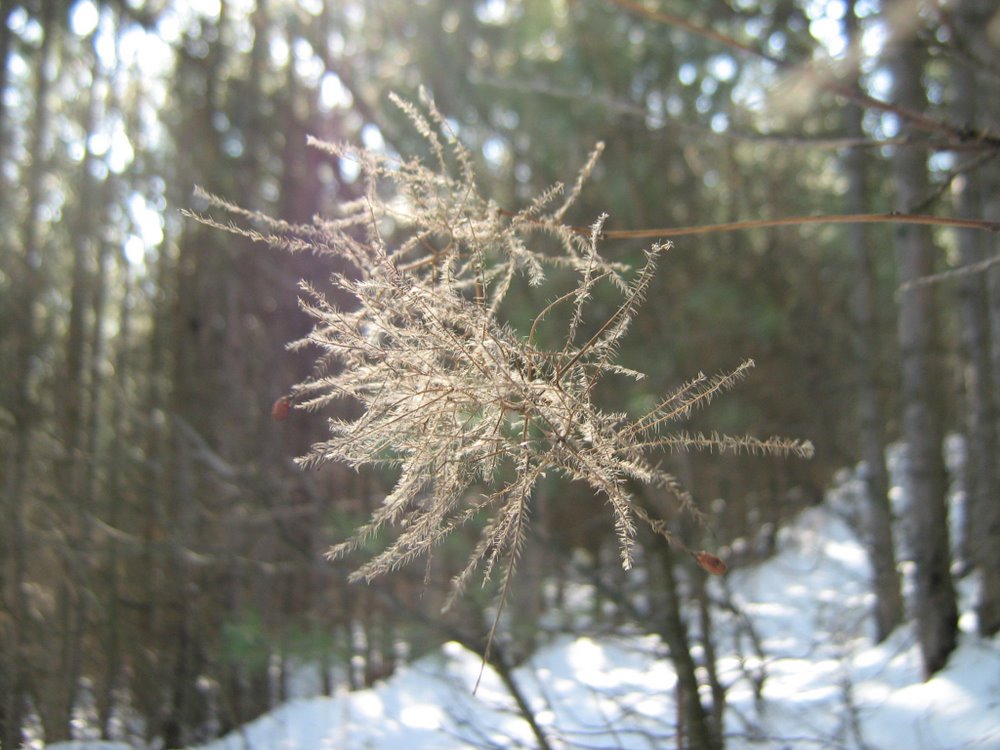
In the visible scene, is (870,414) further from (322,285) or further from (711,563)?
(711,563)

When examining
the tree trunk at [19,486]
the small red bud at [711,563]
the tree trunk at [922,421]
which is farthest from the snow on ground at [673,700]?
the small red bud at [711,563]

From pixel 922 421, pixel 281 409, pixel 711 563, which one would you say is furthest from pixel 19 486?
pixel 922 421

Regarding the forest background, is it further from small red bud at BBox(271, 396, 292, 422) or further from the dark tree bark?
small red bud at BBox(271, 396, 292, 422)

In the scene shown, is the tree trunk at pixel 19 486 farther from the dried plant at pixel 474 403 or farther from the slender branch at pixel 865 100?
the slender branch at pixel 865 100

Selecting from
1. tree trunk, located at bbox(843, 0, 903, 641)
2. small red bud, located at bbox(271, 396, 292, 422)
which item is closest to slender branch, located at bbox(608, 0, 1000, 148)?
small red bud, located at bbox(271, 396, 292, 422)

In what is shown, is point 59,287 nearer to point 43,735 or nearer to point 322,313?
point 43,735
